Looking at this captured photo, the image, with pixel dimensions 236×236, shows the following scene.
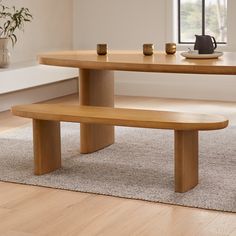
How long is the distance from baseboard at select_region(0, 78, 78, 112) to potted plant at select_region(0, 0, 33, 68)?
16.9 inches

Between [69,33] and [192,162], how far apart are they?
14.3 ft

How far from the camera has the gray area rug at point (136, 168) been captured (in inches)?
141

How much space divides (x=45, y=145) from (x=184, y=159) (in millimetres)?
905

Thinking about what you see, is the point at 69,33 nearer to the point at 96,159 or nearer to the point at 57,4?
the point at 57,4

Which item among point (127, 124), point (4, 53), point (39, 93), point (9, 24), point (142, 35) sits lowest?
point (39, 93)

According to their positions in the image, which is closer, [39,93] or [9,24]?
[9,24]

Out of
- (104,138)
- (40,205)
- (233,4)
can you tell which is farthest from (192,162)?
(233,4)

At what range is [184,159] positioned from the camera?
361 centimetres

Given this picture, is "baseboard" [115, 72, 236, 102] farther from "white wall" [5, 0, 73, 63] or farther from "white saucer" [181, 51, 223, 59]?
"white saucer" [181, 51, 223, 59]

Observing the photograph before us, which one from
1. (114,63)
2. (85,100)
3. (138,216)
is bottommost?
(138,216)

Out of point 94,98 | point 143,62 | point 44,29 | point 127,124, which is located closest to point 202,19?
point 44,29

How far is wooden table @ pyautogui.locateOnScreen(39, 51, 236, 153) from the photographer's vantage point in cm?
378

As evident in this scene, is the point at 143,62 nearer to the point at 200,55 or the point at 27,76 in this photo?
the point at 200,55

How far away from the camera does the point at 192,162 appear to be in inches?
146
